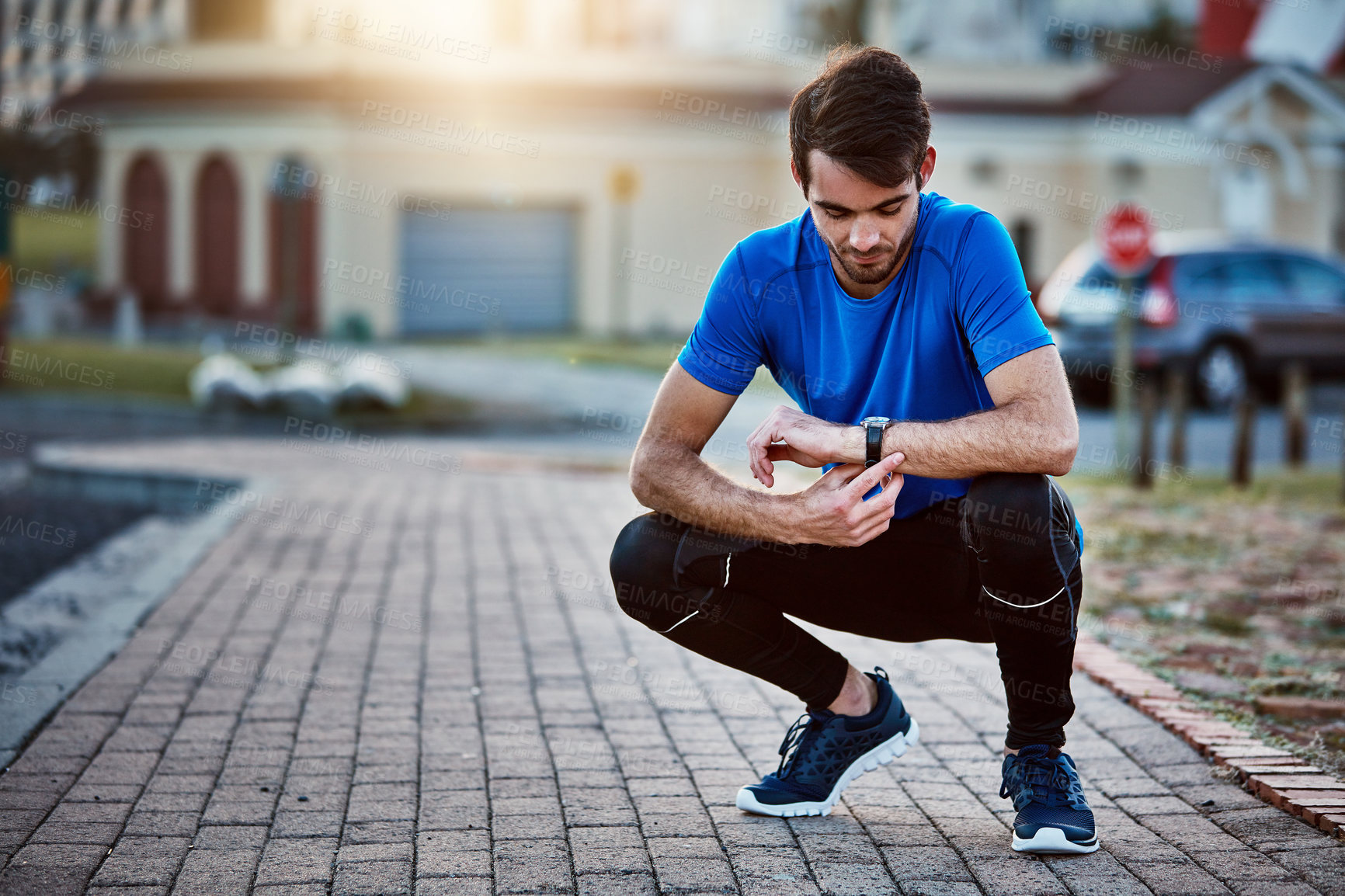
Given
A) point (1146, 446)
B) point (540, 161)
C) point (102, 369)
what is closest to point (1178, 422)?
point (1146, 446)

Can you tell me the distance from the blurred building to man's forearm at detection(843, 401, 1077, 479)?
81.6ft

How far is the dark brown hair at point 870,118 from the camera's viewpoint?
280 centimetres

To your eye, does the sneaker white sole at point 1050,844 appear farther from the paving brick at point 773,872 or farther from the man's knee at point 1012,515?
the man's knee at point 1012,515

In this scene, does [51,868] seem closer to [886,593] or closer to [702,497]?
[702,497]

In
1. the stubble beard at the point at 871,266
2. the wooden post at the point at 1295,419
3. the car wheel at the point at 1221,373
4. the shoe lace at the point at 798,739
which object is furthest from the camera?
the car wheel at the point at 1221,373

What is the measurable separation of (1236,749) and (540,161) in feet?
85.5

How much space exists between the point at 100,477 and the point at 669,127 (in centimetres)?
2112

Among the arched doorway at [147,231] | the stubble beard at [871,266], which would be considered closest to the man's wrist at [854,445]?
the stubble beard at [871,266]

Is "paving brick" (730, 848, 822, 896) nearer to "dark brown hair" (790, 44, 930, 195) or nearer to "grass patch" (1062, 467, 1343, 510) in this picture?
"dark brown hair" (790, 44, 930, 195)

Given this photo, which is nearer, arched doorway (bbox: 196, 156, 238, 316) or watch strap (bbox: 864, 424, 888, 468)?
watch strap (bbox: 864, 424, 888, 468)

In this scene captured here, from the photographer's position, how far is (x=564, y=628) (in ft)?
16.9

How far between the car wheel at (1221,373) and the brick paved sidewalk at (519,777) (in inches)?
422

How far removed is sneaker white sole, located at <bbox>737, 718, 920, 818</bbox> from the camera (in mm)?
3172

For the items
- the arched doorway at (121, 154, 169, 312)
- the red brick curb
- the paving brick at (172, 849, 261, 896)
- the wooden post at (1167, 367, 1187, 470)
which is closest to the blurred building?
the arched doorway at (121, 154, 169, 312)
